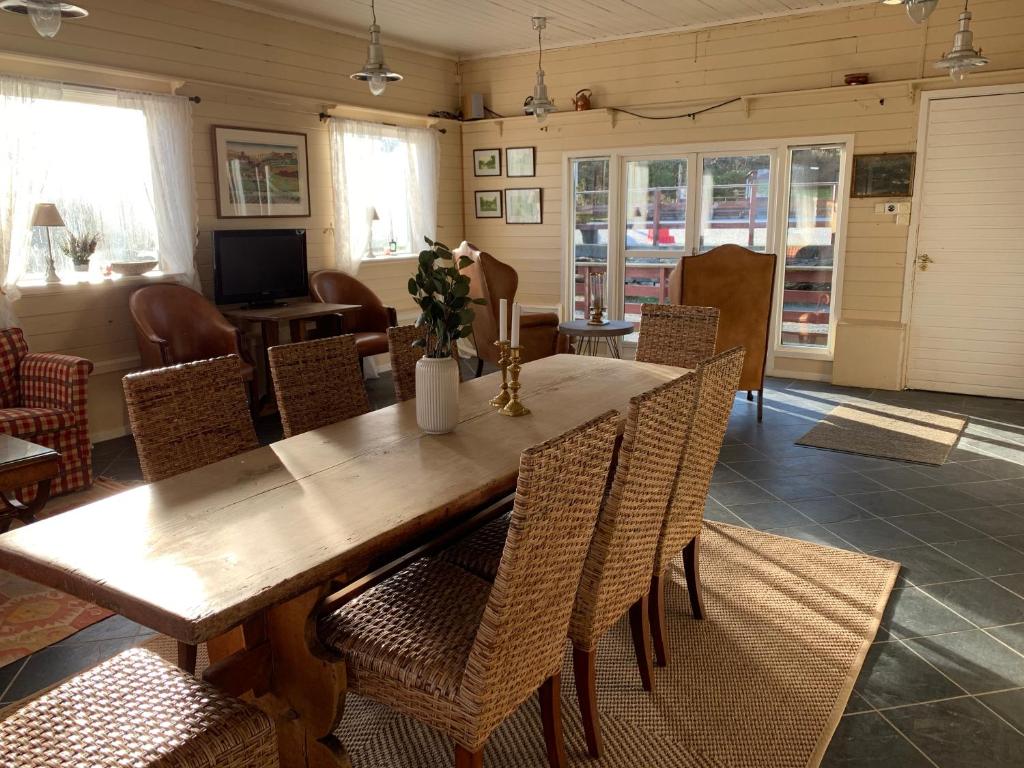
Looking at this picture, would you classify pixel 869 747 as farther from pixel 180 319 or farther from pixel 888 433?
pixel 180 319

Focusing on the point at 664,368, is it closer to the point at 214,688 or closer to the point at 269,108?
the point at 214,688

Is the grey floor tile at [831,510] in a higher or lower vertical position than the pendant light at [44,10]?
lower

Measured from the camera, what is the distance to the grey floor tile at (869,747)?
6.39ft

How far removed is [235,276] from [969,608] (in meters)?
4.67

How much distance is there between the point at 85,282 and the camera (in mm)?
4688

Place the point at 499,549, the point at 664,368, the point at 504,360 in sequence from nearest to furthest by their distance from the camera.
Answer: the point at 499,549
the point at 504,360
the point at 664,368

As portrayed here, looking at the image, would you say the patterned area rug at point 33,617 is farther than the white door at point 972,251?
No

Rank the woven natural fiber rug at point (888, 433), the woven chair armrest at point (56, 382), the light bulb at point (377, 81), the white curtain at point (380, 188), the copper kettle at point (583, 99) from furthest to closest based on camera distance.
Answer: the copper kettle at point (583, 99)
the white curtain at point (380, 188)
the woven natural fiber rug at point (888, 433)
the light bulb at point (377, 81)
the woven chair armrest at point (56, 382)

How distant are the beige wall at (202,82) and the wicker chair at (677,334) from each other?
11.0ft

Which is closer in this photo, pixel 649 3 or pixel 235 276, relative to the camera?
pixel 235 276

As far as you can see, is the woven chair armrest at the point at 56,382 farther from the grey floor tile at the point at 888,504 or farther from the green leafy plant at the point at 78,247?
the grey floor tile at the point at 888,504

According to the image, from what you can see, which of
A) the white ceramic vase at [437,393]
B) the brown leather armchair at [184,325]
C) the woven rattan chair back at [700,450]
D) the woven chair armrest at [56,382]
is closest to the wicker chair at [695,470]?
the woven rattan chair back at [700,450]

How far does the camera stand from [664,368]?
3.18 meters

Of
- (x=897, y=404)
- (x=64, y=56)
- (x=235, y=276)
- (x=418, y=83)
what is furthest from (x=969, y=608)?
(x=418, y=83)
